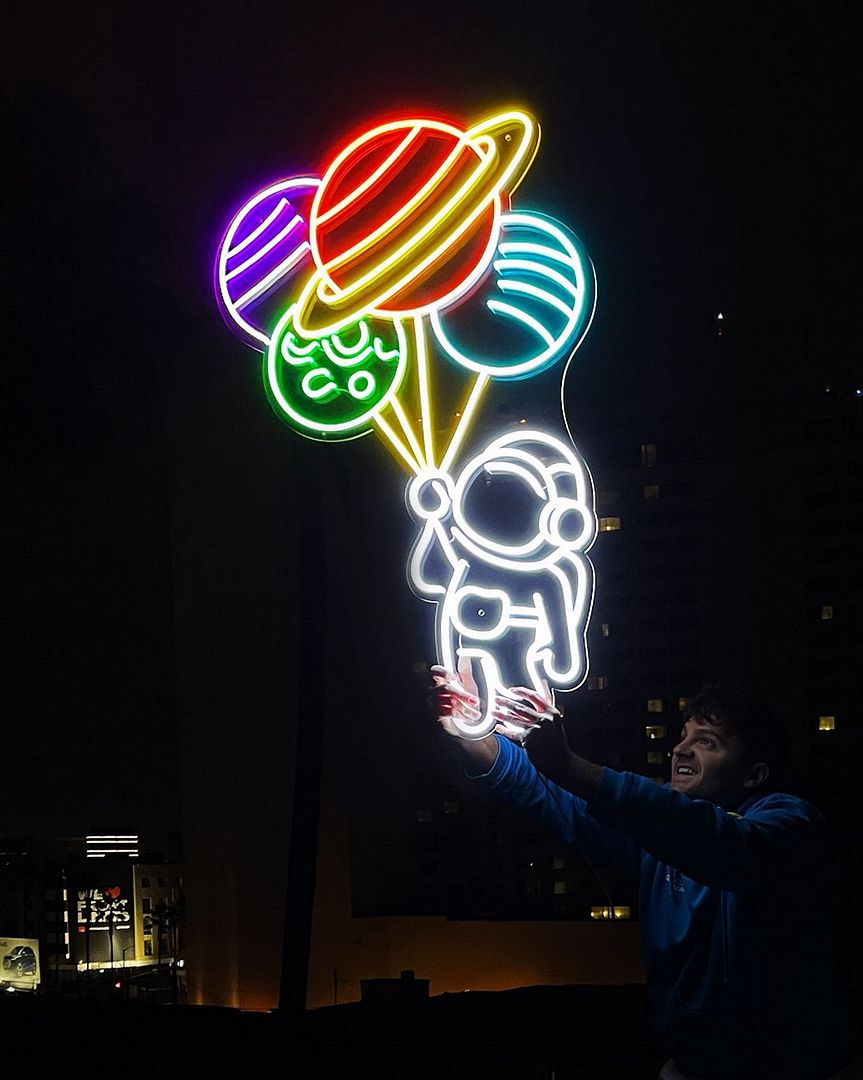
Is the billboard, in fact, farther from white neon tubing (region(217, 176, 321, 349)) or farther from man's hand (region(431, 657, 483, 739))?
man's hand (region(431, 657, 483, 739))

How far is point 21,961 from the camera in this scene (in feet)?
33.7

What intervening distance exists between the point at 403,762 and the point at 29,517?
3687 mm

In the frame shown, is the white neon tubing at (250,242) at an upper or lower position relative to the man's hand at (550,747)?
upper

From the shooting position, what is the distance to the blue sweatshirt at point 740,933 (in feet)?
9.56

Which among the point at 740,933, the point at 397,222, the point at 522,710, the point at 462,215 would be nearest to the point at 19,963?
the point at 397,222

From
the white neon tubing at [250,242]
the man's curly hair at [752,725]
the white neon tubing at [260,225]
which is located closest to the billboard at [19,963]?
the white neon tubing at [250,242]

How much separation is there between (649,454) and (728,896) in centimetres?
356

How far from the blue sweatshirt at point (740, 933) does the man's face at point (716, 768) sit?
73 mm

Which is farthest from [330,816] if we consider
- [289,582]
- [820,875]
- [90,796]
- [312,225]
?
[820,875]

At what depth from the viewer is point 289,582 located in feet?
27.5

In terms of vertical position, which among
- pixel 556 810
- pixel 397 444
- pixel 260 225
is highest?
pixel 260 225

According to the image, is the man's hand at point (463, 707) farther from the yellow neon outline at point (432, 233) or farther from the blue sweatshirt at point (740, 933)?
the yellow neon outline at point (432, 233)

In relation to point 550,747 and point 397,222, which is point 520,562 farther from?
point 397,222

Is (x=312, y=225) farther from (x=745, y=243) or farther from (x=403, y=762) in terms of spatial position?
(x=403, y=762)
